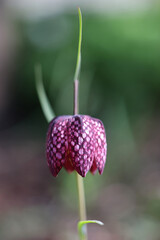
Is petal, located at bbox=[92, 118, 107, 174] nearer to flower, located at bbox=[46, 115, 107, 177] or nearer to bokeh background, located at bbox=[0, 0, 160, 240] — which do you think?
flower, located at bbox=[46, 115, 107, 177]

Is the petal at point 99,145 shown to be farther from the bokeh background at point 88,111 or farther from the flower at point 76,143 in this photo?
the bokeh background at point 88,111

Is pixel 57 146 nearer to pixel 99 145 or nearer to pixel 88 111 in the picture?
pixel 99 145

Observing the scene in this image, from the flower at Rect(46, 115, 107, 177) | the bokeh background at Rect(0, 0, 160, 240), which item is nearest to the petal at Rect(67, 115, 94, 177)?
the flower at Rect(46, 115, 107, 177)

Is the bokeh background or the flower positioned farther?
the bokeh background

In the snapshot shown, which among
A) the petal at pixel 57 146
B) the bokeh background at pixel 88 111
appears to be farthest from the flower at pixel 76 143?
the bokeh background at pixel 88 111

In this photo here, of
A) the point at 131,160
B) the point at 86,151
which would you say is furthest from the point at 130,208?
the point at 86,151

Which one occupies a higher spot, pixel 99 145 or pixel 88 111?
pixel 99 145

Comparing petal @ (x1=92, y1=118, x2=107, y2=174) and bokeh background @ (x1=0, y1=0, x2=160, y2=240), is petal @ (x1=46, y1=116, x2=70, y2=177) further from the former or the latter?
bokeh background @ (x1=0, y1=0, x2=160, y2=240)

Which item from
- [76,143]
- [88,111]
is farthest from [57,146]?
[88,111]
